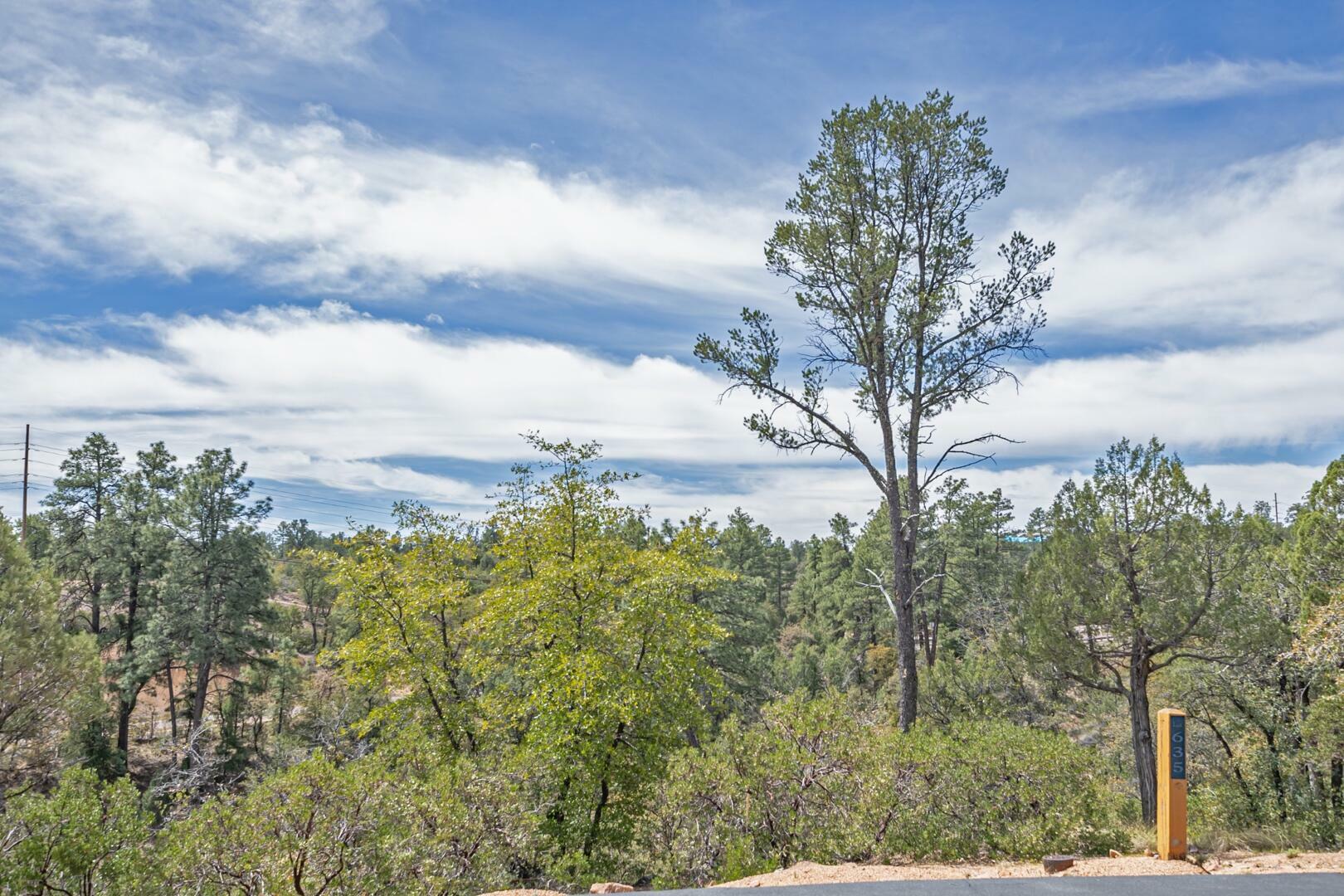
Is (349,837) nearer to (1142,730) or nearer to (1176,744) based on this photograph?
(1176,744)

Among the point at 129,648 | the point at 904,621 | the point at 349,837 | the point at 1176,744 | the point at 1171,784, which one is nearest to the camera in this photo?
the point at 349,837

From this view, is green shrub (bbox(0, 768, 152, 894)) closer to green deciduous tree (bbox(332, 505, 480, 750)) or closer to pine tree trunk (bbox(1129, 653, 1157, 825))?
green deciduous tree (bbox(332, 505, 480, 750))

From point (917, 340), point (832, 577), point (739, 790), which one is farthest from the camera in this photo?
point (832, 577)

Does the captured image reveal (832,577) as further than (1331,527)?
Yes

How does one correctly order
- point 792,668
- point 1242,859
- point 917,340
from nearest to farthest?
point 1242,859 → point 917,340 → point 792,668

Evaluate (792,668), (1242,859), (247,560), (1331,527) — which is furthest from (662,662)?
(792,668)

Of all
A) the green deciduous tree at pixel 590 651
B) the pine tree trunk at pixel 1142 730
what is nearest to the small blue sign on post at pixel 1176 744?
the green deciduous tree at pixel 590 651

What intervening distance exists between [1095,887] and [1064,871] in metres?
1.62

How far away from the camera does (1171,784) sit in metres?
5.70

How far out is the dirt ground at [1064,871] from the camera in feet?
17.8

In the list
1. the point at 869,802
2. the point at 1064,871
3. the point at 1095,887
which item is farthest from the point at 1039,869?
the point at 1095,887

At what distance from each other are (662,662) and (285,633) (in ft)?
94.9

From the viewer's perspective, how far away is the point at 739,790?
7488 mm

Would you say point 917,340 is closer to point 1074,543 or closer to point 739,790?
point 1074,543
